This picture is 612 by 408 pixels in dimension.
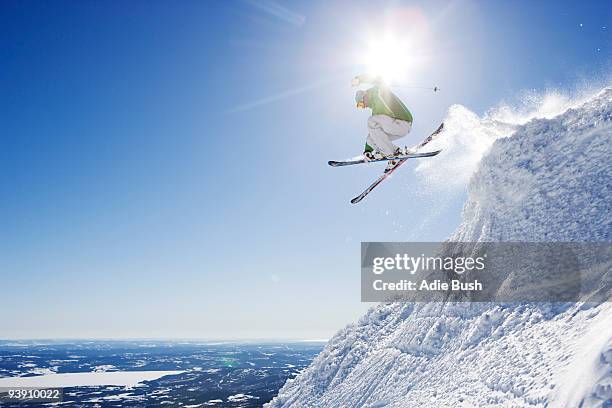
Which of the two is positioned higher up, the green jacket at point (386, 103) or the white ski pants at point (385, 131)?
the green jacket at point (386, 103)

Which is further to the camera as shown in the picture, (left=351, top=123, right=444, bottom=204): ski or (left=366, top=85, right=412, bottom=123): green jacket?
(left=351, top=123, right=444, bottom=204): ski

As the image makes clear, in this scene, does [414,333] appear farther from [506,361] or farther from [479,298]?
[506,361]

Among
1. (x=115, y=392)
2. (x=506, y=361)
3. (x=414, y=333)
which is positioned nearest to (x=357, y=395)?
(x=414, y=333)

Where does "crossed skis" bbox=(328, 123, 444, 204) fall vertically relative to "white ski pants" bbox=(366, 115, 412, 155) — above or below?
above

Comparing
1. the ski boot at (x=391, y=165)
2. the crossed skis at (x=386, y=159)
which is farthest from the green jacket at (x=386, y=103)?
the ski boot at (x=391, y=165)

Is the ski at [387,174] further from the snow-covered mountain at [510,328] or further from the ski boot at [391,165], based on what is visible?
the snow-covered mountain at [510,328]

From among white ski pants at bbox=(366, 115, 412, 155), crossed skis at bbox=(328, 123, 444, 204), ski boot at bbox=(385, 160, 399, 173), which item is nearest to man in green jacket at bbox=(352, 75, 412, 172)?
white ski pants at bbox=(366, 115, 412, 155)

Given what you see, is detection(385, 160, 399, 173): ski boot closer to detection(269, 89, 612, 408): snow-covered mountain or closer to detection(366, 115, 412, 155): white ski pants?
detection(366, 115, 412, 155): white ski pants
